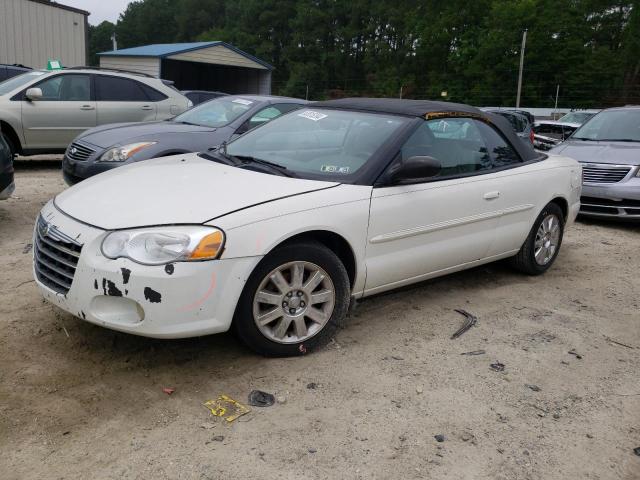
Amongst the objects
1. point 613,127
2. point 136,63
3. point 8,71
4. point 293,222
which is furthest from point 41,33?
point 293,222

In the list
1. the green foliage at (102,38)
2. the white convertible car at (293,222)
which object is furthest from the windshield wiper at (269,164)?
the green foliage at (102,38)

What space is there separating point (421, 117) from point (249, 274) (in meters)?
1.84

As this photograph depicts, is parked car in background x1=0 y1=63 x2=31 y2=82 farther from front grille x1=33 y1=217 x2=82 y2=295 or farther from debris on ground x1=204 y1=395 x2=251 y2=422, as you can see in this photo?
debris on ground x1=204 y1=395 x2=251 y2=422

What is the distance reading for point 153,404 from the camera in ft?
9.97

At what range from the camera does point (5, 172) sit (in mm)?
6078

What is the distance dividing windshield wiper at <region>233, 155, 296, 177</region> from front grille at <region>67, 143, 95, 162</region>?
3.15 meters

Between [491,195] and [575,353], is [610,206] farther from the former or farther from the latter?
[575,353]

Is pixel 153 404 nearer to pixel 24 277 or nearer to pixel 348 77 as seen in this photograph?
pixel 24 277

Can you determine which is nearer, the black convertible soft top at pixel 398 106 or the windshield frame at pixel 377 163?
the windshield frame at pixel 377 163

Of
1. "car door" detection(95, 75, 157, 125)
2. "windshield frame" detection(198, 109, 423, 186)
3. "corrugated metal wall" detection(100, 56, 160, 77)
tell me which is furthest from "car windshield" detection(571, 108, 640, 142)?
"corrugated metal wall" detection(100, 56, 160, 77)

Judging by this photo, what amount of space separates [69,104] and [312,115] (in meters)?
6.45

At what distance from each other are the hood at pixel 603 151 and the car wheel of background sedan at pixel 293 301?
5824 mm

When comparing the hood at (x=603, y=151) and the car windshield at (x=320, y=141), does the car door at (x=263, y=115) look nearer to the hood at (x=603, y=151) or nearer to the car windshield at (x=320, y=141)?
the car windshield at (x=320, y=141)

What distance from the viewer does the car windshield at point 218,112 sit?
7.59 m
